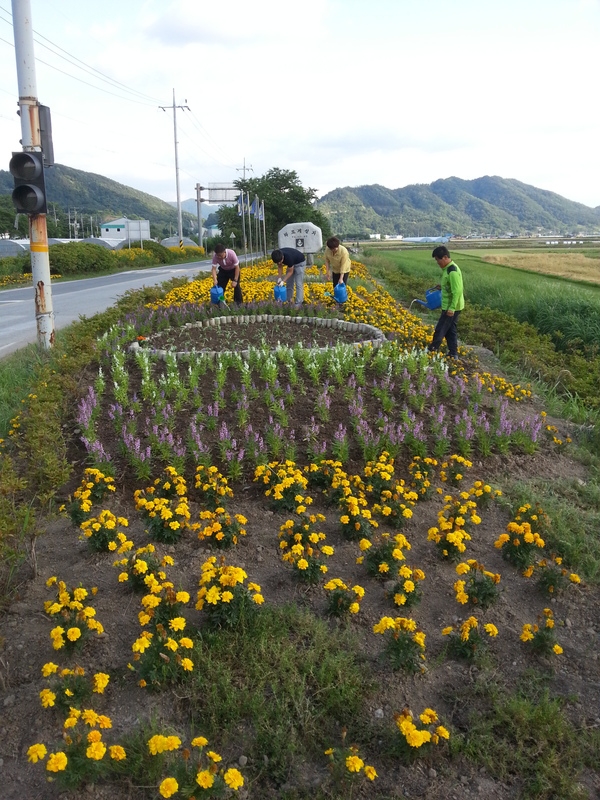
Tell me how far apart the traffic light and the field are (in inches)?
106

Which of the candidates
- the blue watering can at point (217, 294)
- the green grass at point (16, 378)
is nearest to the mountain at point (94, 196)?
the blue watering can at point (217, 294)

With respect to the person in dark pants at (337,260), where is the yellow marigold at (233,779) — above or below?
below

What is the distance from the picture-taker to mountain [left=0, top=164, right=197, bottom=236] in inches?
5999

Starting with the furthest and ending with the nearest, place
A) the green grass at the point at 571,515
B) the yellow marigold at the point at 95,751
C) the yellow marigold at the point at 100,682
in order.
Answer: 1. the green grass at the point at 571,515
2. the yellow marigold at the point at 100,682
3. the yellow marigold at the point at 95,751

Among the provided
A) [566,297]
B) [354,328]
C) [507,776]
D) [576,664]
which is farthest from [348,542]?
[566,297]

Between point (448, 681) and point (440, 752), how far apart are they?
0.44 m

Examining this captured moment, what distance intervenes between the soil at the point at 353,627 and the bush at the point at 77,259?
83.4ft

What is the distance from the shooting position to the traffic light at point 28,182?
7.92m

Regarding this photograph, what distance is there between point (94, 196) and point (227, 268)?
17306cm

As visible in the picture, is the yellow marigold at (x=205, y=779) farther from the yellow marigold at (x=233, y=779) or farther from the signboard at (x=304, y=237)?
the signboard at (x=304, y=237)

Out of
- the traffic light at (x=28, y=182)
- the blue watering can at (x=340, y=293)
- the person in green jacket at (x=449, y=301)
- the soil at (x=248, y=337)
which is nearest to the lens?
the traffic light at (x=28, y=182)

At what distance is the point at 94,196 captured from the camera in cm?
16712

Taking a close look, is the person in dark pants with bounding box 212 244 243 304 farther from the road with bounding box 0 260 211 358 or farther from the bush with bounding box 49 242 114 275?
the bush with bounding box 49 242 114 275

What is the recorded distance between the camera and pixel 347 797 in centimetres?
247
